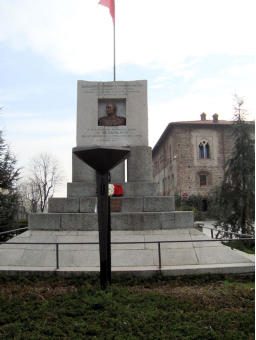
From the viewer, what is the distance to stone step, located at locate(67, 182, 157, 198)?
852 cm

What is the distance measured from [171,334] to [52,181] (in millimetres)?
46952

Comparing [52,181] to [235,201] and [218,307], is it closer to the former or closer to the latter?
[235,201]

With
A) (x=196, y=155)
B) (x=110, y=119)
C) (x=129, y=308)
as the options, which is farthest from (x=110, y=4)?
(x=196, y=155)

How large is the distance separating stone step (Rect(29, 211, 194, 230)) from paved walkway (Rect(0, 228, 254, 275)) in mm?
388

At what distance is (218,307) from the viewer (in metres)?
4.14

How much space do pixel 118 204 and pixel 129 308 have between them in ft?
13.5

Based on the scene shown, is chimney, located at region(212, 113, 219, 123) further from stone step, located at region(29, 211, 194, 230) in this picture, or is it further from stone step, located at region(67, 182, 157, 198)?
stone step, located at region(29, 211, 194, 230)

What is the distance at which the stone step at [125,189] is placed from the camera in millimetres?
8523

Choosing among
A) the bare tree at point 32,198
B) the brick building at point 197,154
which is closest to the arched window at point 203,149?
the brick building at point 197,154

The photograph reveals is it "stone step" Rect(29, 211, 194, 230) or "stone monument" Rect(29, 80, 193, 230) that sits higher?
"stone monument" Rect(29, 80, 193, 230)

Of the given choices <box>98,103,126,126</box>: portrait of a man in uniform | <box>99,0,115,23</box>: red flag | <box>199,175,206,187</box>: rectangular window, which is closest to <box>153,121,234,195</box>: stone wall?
<box>199,175,206,187</box>: rectangular window

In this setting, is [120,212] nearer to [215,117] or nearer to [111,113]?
[111,113]

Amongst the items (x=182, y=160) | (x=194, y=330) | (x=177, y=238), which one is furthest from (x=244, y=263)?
(x=182, y=160)

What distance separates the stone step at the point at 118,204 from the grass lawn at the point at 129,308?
2.70 meters
